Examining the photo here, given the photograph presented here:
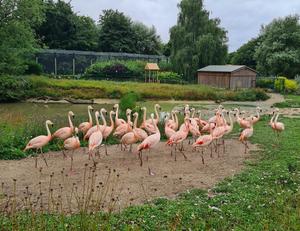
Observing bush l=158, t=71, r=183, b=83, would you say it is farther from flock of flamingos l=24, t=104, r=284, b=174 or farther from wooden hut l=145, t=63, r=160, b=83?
flock of flamingos l=24, t=104, r=284, b=174

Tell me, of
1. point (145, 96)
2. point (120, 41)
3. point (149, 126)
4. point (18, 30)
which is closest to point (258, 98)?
point (145, 96)

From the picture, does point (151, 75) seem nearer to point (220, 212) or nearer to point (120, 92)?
point (120, 92)

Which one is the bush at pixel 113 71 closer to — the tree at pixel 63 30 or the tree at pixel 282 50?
the tree at pixel 63 30

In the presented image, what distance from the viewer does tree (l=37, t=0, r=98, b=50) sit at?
5056 centimetres

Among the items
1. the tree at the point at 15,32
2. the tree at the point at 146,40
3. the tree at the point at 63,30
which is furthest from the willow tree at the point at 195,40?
the tree at the point at 15,32

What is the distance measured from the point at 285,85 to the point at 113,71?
1592 centimetres

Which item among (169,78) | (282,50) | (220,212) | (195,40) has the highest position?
(195,40)

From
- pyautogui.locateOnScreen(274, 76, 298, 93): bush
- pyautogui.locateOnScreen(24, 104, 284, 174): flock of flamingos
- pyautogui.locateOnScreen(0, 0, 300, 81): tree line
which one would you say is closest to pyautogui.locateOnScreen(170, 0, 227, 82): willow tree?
pyautogui.locateOnScreen(0, 0, 300, 81): tree line

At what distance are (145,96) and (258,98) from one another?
822cm

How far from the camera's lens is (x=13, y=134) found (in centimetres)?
1152

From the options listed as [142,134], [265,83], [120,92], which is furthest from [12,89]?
[265,83]

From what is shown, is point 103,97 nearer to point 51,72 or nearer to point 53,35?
point 51,72

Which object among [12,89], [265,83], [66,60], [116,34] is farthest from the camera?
[116,34]

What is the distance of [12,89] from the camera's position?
28531mm
